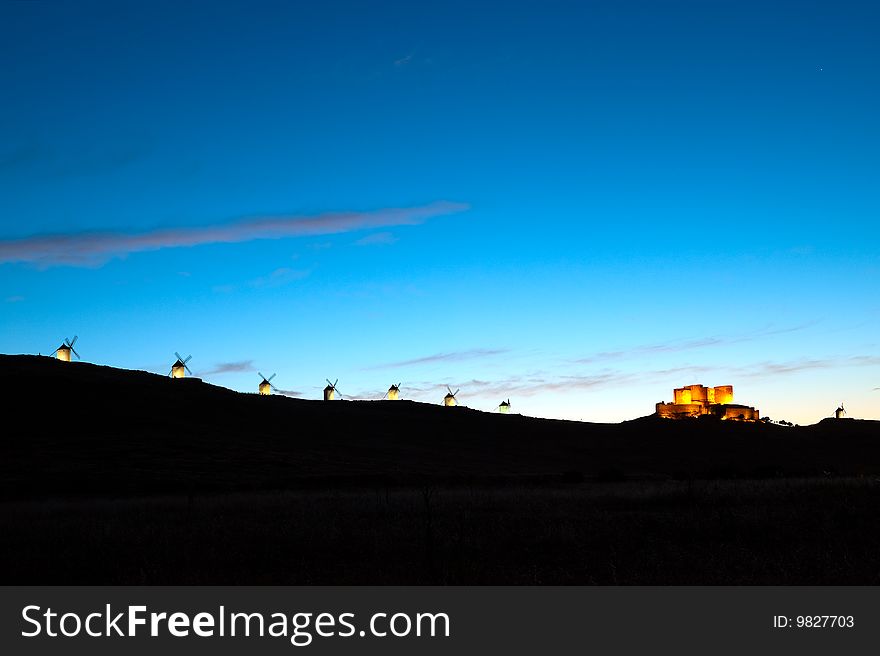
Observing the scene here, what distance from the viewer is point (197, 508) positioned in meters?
22.7

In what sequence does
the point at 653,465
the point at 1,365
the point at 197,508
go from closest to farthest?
1. the point at 197,508
2. the point at 653,465
3. the point at 1,365

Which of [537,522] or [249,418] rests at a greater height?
[249,418]

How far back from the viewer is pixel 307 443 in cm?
6375

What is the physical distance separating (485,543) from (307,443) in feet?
168

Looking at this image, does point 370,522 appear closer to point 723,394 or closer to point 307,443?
point 307,443

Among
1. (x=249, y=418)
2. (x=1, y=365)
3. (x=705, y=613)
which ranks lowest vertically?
(x=705, y=613)

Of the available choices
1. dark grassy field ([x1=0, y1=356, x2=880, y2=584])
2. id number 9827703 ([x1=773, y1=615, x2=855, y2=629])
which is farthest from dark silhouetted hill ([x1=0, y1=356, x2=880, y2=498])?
id number 9827703 ([x1=773, y1=615, x2=855, y2=629])

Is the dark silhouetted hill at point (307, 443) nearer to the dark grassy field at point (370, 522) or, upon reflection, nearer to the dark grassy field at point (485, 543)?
the dark grassy field at point (370, 522)

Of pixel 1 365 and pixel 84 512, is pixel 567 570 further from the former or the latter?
pixel 1 365

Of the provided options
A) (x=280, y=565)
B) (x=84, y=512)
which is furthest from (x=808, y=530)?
(x=84, y=512)

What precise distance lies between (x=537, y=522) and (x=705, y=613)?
27.2 ft

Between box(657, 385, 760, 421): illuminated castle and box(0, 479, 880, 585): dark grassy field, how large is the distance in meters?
106

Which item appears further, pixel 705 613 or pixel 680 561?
pixel 680 561

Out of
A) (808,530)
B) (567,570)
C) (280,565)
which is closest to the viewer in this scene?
(567,570)
